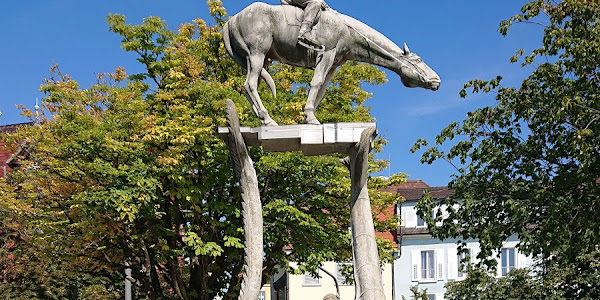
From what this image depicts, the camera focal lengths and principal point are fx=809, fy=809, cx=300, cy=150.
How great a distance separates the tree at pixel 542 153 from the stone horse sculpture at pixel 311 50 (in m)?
6.54

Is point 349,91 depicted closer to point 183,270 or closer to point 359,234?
point 183,270

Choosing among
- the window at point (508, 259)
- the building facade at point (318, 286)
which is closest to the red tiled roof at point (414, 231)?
the building facade at point (318, 286)

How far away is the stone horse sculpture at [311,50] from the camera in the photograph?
433 inches

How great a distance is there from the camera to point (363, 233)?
10.6m

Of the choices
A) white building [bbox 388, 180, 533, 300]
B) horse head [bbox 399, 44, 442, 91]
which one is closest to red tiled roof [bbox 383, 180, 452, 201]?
white building [bbox 388, 180, 533, 300]

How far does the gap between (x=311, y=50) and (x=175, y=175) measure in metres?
9.55

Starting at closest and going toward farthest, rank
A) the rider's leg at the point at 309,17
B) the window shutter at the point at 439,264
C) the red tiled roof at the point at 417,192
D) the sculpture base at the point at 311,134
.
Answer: the sculpture base at the point at 311,134 < the rider's leg at the point at 309,17 < the red tiled roof at the point at 417,192 < the window shutter at the point at 439,264

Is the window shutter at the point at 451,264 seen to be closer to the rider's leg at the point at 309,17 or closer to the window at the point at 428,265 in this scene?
the window at the point at 428,265

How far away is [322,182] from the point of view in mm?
21141

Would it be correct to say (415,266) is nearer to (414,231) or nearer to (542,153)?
(414,231)

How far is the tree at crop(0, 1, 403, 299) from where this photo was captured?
1983 cm

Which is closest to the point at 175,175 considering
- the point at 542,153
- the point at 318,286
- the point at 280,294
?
the point at 542,153

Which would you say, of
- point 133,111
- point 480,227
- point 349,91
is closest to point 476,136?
point 480,227

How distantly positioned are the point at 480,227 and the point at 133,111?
30.6 feet
